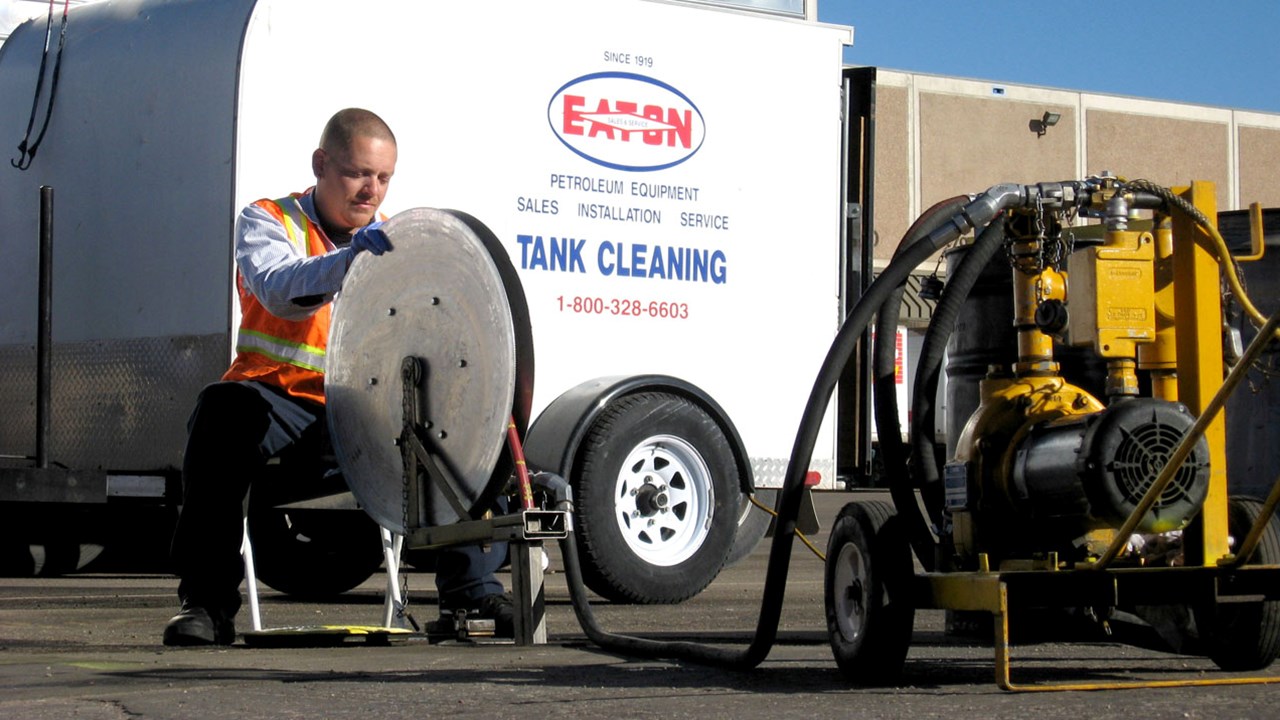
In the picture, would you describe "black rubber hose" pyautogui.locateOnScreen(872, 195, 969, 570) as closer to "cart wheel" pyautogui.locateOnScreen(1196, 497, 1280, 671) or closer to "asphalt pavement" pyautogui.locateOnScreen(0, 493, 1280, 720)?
"asphalt pavement" pyautogui.locateOnScreen(0, 493, 1280, 720)

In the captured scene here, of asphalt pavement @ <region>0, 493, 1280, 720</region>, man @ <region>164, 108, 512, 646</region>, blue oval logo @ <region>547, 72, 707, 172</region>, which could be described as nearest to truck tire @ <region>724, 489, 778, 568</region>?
blue oval logo @ <region>547, 72, 707, 172</region>

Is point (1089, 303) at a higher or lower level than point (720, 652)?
higher

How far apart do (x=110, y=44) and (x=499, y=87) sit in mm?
1880

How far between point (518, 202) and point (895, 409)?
171 inches

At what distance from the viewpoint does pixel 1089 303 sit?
4.76m

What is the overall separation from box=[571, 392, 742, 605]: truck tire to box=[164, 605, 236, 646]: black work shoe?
2.57 m

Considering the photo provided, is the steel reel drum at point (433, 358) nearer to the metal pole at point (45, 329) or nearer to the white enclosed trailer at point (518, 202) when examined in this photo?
the white enclosed trailer at point (518, 202)

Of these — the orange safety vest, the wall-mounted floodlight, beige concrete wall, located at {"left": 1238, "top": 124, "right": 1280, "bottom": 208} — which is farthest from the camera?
beige concrete wall, located at {"left": 1238, "top": 124, "right": 1280, "bottom": 208}

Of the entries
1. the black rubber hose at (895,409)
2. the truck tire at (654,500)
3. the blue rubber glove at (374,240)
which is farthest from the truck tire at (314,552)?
the black rubber hose at (895,409)

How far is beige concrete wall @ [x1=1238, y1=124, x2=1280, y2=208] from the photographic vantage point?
2240 inches

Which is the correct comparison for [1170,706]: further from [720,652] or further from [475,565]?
[475,565]

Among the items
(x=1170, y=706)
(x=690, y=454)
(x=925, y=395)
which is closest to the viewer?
(x=1170, y=706)

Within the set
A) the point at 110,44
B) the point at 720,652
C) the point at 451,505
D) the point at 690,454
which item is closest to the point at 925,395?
the point at 720,652

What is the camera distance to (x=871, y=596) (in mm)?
4770
